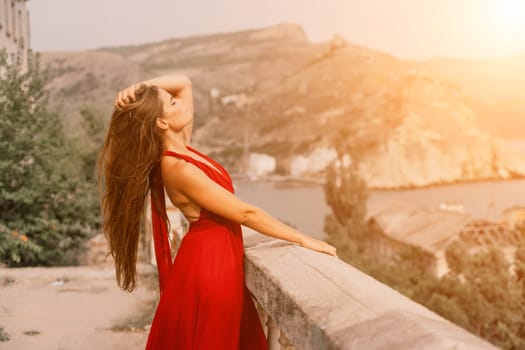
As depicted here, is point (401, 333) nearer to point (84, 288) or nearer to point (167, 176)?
point (167, 176)

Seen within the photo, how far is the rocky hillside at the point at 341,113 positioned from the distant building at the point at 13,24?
75.6 m

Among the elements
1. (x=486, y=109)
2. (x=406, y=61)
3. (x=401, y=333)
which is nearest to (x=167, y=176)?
(x=401, y=333)

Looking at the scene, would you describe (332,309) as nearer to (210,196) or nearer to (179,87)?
(210,196)

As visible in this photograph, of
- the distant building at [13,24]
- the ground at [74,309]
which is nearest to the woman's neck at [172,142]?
the ground at [74,309]

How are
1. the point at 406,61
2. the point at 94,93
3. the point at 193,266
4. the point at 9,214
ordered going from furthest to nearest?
1. the point at 406,61
2. the point at 94,93
3. the point at 9,214
4. the point at 193,266

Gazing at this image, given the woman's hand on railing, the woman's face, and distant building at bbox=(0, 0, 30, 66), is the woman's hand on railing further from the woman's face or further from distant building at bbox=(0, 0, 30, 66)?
distant building at bbox=(0, 0, 30, 66)

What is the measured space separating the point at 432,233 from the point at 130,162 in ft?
115

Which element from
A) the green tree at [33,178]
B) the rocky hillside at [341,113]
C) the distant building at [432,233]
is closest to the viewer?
the green tree at [33,178]

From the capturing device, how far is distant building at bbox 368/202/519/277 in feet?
105

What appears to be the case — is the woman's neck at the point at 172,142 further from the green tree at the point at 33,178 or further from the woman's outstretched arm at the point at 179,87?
the green tree at the point at 33,178

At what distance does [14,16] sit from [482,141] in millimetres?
102093

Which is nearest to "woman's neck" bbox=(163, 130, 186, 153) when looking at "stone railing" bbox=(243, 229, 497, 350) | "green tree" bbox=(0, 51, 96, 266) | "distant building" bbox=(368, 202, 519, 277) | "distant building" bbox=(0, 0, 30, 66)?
"stone railing" bbox=(243, 229, 497, 350)

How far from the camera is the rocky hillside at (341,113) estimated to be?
100 metres

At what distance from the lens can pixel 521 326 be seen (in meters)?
21.2
